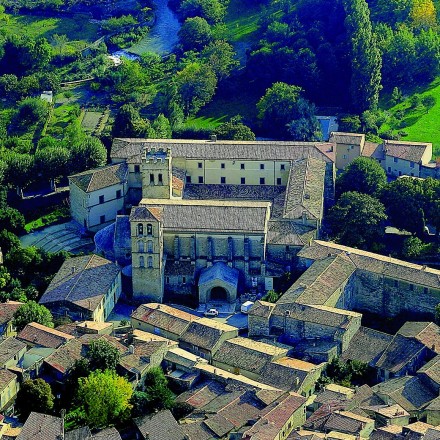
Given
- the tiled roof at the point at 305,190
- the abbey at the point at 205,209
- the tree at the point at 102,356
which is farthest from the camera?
the tiled roof at the point at 305,190

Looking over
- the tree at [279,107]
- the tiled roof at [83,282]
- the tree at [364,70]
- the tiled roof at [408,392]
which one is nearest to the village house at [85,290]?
the tiled roof at [83,282]

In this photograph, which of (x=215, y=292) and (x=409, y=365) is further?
(x=215, y=292)

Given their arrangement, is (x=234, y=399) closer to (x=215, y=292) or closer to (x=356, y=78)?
(x=215, y=292)

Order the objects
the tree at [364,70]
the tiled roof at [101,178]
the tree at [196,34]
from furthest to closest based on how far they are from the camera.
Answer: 1. the tree at [196,34]
2. the tree at [364,70]
3. the tiled roof at [101,178]

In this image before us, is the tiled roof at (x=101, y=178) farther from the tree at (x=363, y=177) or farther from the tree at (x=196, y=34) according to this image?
the tree at (x=196, y=34)

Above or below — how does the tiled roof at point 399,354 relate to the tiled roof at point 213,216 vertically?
below

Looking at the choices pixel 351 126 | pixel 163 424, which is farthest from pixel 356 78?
pixel 163 424

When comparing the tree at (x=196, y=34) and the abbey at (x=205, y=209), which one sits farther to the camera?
the tree at (x=196, y=34)

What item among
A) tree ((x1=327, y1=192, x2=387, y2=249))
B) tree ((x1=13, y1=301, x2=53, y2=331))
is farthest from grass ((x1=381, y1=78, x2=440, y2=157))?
tree ((x1=13, y1=301, x2=53, y2=331))
